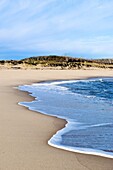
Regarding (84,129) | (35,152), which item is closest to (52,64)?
(84,129)

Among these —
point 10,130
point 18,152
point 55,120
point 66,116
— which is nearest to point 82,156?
point 18,152

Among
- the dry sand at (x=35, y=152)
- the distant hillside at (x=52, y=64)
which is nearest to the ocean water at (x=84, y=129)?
the dry sand at (x=35, y=152)

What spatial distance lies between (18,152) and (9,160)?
402 mm

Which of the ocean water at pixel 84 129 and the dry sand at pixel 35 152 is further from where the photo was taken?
the ocean water at pixel 84 129

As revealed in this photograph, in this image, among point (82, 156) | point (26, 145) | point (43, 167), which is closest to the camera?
point (43, 167)


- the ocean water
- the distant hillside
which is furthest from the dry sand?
the distant hillside

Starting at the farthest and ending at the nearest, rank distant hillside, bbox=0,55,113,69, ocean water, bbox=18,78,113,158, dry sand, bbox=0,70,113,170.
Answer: distant hillside, bbox=0,55,113,69 < ocean water, bbox=18,78,113,158 < dry sand, bbox=0,70,113,170

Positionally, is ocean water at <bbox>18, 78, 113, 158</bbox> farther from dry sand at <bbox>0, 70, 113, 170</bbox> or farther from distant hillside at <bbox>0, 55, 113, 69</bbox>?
distant hillside at <bbox>0, 55, 113, 69</bbox>

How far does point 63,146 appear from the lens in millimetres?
5250

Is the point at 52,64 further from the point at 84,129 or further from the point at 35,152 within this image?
the point at 35,152

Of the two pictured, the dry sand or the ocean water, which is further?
the ocean water

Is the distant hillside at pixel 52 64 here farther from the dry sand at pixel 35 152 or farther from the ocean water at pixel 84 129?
the dry sand at pixel 35 152

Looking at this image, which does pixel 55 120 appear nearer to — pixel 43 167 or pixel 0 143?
pixel 0 143

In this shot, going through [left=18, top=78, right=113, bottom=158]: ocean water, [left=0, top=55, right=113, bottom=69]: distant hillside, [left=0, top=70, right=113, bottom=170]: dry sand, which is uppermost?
[left=0, top=55, right=113, bottom=69]: distant hillside
